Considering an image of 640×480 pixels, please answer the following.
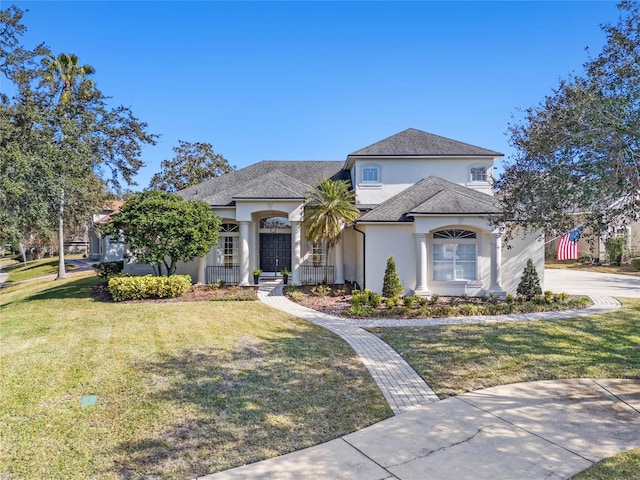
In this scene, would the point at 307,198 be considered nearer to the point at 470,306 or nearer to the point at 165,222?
the point at 165,222

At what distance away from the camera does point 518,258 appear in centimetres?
1711

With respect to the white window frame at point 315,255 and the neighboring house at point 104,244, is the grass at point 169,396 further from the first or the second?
the neighboring house at point 104,244

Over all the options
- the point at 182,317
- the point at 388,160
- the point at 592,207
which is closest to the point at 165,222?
the point at 182,317

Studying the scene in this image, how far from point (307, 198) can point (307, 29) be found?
7.53 metres

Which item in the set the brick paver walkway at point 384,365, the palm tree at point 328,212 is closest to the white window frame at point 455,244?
the palm tree at point 328,212

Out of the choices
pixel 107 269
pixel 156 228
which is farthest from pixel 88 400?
pixel 107 269

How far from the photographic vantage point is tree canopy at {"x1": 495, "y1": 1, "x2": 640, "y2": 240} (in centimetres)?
598

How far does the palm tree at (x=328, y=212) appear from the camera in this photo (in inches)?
668

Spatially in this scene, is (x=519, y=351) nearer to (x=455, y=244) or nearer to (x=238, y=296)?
(x=455, y=244)

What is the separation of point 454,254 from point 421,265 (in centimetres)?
199

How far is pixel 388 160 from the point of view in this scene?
824 inches

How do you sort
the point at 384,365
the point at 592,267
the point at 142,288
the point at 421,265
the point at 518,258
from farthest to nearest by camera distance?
the point at 592,267 < the point at 518,258 < the point at 421,265 < the point at 142,288 < the point at 384,365

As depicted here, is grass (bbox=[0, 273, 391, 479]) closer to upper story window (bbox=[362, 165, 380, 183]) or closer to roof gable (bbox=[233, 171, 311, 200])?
roof gable (bbox=[233, 171, 311, 200])

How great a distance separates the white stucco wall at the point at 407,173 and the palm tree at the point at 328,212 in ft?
12.5
